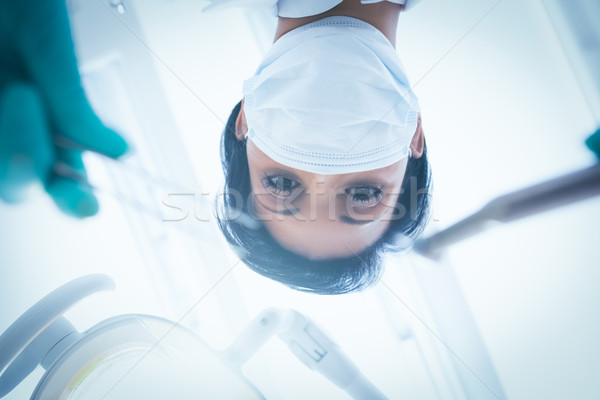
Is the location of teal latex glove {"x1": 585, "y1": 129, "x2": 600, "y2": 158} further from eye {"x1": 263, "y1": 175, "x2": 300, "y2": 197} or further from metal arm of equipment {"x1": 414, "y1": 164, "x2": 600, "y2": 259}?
eye {"x1": 263, "y1": 175, "x2": 300, "y2": 197}

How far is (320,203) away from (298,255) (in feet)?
0.72

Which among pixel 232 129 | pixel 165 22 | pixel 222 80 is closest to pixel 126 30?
pixel 165 22

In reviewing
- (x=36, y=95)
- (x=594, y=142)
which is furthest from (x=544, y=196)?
(x=36, y=95)

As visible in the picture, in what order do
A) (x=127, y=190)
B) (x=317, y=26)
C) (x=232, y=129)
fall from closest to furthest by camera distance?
(x=317, y=26), (x=232, y=129), (x=127, y=190)

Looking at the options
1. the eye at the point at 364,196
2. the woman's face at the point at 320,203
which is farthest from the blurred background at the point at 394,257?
the eye at the point at 364,196

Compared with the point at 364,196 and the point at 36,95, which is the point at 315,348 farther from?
the point at 36,95

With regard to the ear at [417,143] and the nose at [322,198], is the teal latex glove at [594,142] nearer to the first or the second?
the ear at [417,143]

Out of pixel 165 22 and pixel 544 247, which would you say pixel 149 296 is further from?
pixel 544 247

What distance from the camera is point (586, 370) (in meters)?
1.04

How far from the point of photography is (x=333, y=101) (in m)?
0.73

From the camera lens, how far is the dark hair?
1026 mm

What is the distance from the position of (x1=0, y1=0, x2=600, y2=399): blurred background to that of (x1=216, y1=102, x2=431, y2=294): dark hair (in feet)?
0.16

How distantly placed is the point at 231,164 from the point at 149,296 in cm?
52

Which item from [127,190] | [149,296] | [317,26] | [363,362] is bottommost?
[363,362]
